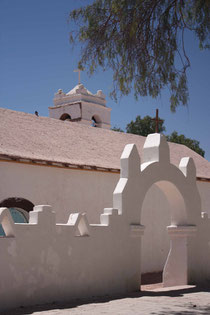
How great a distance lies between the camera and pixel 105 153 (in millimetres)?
17031

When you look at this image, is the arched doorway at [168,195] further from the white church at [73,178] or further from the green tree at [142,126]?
the green tree at [142,126]

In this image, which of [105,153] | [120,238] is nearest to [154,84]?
[120,238]

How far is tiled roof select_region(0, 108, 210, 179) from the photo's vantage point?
14148mm

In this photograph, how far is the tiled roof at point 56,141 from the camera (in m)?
14.1

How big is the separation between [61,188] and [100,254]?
14.0ft

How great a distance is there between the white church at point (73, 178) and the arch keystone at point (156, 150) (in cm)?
3

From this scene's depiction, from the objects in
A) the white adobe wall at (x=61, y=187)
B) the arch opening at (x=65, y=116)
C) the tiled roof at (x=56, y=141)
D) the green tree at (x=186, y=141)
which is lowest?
the white adobe wall at (x=61, y=187)

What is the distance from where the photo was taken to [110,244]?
10.8 meters

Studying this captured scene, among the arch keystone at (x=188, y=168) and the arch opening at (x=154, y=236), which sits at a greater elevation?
the arch keystone at (x=188, y=168)

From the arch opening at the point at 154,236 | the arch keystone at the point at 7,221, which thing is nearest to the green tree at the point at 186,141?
the arch opening at the point at 154,236

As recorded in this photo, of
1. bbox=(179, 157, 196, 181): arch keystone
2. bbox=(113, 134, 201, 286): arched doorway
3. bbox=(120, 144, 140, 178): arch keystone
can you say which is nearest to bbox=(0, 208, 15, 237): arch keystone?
bbox=(113, 134, 201, 286): arched doorway

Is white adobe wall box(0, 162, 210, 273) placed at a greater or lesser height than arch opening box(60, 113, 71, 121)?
lesser

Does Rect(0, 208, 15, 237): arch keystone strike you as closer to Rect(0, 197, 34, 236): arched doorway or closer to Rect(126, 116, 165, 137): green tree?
Rect(0, 197, 34, 236): arched doorway

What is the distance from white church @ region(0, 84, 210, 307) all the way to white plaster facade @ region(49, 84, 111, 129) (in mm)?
4204
